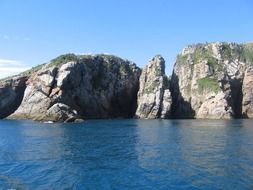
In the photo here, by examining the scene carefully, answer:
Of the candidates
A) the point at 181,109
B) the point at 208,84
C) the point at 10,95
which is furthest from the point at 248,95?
the point at 10,95

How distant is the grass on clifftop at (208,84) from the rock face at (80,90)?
3336 centimetres

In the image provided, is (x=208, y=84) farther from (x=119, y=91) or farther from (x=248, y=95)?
(x=119, y=91)

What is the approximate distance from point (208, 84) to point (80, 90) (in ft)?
214

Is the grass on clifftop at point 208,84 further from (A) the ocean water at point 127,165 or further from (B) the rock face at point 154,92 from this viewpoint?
(A) the ocean water at point 127,165

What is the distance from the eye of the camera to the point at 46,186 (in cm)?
3547

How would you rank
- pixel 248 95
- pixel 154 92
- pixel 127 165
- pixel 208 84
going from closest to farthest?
pixel 127 165 → pixel 154 92 → pixel 248 95 → pixel 208 84

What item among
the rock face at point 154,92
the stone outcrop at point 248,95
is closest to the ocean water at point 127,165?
the rock face at point 154,92

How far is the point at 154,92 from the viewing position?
587ft

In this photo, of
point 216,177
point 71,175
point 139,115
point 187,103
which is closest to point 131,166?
point 71,175

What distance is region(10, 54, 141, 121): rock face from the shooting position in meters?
154

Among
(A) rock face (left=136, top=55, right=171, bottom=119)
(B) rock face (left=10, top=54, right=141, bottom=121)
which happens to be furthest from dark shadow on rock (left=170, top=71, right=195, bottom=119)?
(B) rock face (left=10, top=54, right=141, bottom=121)

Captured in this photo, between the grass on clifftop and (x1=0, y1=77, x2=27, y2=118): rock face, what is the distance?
286ft

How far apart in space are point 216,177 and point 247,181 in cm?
323

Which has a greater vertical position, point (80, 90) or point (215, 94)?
point (215, 94)
